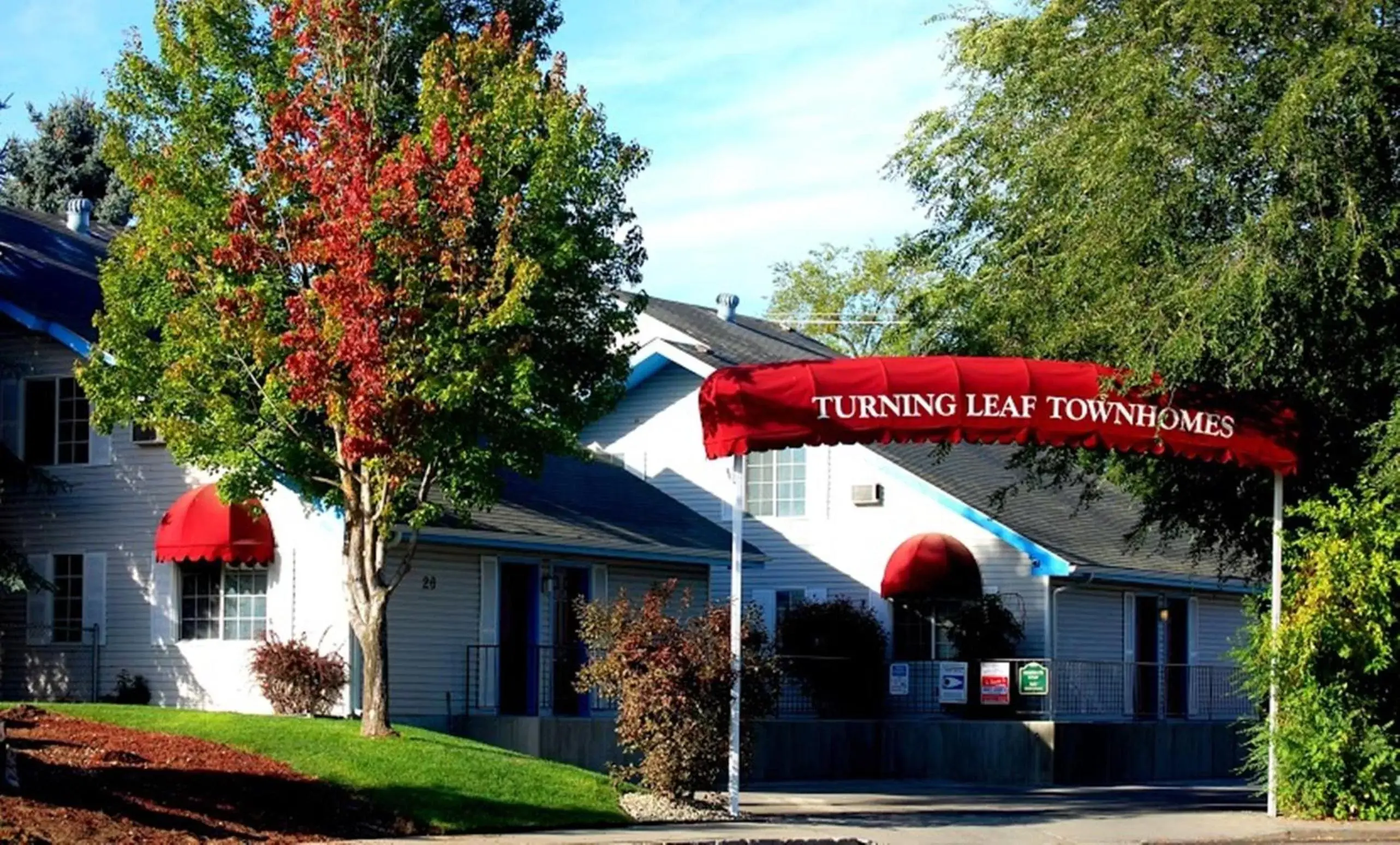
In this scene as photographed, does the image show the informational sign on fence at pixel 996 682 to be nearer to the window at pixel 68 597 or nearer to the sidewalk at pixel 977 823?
the sidewalk at pixel 977 823

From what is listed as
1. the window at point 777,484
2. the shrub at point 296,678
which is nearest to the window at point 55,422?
the shrub at point 296,678

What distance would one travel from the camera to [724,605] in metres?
22.5

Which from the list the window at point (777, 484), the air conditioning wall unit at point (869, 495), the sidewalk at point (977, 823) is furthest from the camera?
the window at point (777, 484)

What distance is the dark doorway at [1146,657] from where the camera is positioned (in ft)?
121

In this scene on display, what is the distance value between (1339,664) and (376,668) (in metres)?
10.3

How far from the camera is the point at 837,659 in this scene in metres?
34.4

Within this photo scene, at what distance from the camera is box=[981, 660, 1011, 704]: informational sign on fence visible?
32.8m

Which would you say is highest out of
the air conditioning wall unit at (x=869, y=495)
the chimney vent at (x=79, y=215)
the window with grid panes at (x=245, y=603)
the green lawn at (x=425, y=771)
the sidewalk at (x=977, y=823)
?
the chimney vent at (x=79, y=215)

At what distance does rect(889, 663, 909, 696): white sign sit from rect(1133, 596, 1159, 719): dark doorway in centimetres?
458

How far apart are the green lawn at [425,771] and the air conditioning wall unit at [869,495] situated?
535 inches

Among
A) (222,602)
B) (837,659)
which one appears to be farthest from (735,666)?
(837,659)

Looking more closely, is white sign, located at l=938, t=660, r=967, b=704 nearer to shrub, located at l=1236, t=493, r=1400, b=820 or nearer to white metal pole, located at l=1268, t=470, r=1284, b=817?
white metal pole, located at l=1268, t=470, r=1284, b=817

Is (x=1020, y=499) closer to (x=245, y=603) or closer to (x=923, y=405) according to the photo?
(x=245, y=603)

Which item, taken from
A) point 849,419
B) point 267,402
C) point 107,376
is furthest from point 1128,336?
point 107,376
